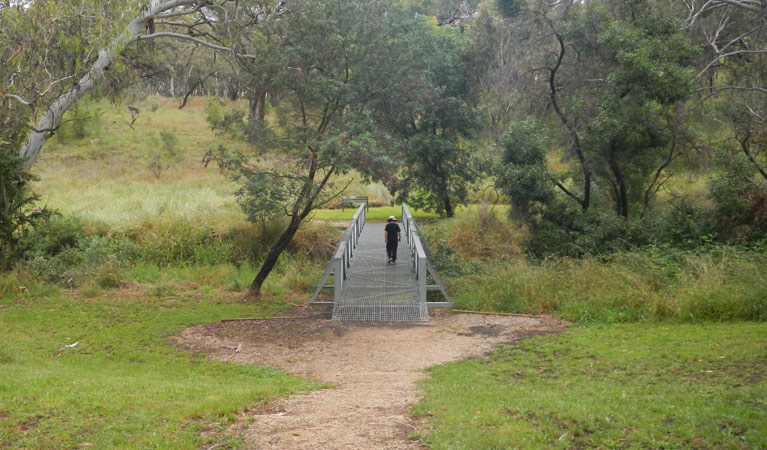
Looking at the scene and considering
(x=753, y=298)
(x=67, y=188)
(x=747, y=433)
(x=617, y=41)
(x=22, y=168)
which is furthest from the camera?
(x=67, y=188)

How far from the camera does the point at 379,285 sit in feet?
48.8

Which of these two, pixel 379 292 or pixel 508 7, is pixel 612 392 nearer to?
pixel 379 292

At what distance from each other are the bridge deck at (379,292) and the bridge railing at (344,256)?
0.16 metres

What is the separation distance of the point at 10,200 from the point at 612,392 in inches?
619

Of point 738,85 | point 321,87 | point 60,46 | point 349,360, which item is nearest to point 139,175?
point 60,46

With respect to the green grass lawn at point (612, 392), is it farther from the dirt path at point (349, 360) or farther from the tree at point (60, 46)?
the tree at point (60, 46)

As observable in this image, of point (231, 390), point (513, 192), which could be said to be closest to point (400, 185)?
point (513, 192)

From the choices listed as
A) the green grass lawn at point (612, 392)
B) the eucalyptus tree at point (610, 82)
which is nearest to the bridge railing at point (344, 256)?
the green grass lawn at point (612, 392)

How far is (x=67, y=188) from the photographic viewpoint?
29016 mm

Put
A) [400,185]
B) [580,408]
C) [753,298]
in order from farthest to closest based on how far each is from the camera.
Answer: [400,185] < [753,298] < [580,408]

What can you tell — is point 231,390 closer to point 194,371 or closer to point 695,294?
point 194,371

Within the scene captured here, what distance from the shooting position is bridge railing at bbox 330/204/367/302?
13586 mm

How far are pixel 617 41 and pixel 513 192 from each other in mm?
5261

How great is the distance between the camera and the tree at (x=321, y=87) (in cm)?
1328
